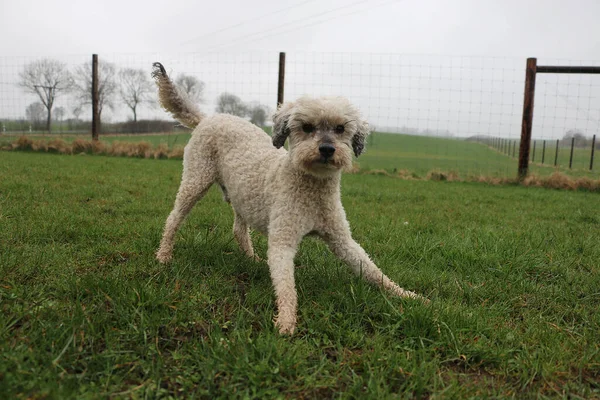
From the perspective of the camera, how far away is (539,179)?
9.90 meters

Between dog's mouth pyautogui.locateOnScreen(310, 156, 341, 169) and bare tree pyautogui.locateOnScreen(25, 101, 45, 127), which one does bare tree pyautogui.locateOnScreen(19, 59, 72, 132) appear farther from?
dog's mouth pyautogui.locateOnScreen(310, 156, 341, 169)

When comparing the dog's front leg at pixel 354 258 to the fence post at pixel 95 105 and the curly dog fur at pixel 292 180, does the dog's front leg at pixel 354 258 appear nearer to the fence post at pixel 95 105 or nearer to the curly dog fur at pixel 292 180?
the curly dog fur at pixel 292 180

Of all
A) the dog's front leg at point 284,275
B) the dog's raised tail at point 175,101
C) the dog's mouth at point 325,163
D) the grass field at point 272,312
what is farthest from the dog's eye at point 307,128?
the dog's raised tail at point 175,101

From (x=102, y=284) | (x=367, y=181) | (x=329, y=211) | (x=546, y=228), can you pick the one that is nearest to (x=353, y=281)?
(x=329, y=211)

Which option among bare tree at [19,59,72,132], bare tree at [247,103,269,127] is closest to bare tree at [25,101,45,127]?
bare tree at [19,59,72,132]

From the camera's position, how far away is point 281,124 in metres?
3.03

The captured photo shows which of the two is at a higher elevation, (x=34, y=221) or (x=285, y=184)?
(x=285, y=184)

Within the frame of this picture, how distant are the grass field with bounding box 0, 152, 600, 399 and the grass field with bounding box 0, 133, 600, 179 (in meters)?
7.15

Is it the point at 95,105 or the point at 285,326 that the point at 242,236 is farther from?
the point at 95,105

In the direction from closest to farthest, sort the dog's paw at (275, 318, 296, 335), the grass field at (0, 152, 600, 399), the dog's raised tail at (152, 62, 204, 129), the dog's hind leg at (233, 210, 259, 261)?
the grass field at (0, 152, 600, 399), the dog's paw at (275, 318, 296, 335), the dog's hind leg at (233, 210, 259, 261), the dog's raised tail at (152, 62, 204, 129)

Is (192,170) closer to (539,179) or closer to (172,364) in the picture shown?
(172,364)

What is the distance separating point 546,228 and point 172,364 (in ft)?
15.1

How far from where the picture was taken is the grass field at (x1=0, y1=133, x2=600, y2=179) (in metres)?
11.8

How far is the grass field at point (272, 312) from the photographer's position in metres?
1.88
